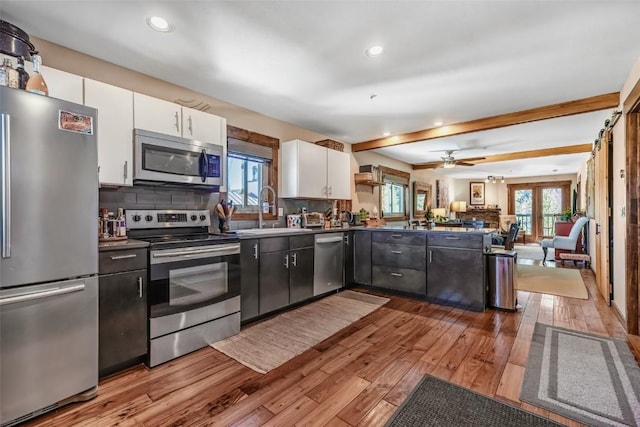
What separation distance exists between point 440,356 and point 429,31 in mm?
A: 2514

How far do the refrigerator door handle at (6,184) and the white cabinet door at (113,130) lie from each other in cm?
74

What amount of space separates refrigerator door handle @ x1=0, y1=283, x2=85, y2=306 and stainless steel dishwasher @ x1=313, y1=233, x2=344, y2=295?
2472mm

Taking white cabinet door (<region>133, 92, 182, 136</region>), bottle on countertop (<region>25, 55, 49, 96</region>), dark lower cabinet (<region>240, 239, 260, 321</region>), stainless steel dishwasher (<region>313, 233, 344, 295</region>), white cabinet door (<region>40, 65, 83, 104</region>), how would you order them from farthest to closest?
stainless steel dishwasher (<region>313, 233, 344, 295</region>) → dark lower cabinet (<region>240, 239, 260, 321</region>) → white cabinet door (<region>133, 92, 182, 136</region>) → white cabinet door (<region>40, 65, 83, 104</region>) → bottle on countertop (<region>25, 55, 49, 96</region>)

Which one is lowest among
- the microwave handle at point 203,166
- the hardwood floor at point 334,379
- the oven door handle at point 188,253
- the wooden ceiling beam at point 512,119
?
the hardwood floor at point 334,379

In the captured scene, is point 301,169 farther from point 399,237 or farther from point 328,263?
point 399,237

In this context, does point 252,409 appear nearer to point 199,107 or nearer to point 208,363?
point 208,363

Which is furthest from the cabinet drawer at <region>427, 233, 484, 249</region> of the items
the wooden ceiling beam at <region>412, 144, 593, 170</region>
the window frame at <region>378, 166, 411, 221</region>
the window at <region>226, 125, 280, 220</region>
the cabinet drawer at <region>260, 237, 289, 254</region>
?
the wooden ceiling beam at <region>412, 144, 593, 170</region>

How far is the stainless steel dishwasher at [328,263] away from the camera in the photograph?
3.86m

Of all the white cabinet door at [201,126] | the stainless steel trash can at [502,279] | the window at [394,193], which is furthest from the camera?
the window at [394,193]

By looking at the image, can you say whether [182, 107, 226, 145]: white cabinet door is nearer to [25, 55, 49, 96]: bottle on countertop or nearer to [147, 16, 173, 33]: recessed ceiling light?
[147, 16, 173, 33]: recessed ceiling light

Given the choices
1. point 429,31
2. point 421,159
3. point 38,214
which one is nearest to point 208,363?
point 38,214

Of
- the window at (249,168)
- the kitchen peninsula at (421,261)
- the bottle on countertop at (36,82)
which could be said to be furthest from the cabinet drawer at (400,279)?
the bottle on countertop at (36,82)

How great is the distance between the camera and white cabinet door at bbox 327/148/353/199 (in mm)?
4559

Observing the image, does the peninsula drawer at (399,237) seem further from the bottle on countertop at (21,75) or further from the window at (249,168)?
the bottle on countertop at (21,75)
